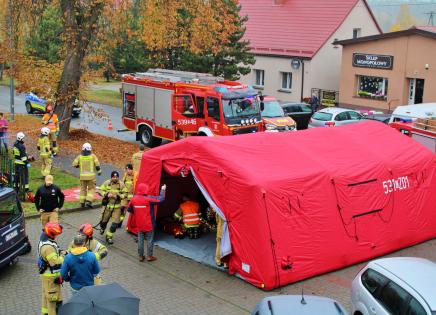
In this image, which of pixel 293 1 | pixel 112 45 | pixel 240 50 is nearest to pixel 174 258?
pixel 112 45

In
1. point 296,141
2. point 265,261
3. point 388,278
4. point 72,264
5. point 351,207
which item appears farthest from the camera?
point 296,141

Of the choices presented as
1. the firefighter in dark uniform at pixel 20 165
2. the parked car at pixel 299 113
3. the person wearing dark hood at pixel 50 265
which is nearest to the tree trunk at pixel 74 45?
the firefighter in dark uniform at pixel 20 165

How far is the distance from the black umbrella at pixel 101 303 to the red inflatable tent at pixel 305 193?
13.9 feet

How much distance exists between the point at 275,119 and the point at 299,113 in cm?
575

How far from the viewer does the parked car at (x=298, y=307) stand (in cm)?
695

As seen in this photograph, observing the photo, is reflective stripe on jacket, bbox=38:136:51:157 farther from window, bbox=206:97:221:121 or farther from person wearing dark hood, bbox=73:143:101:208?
window, bbox=206:97:221:121

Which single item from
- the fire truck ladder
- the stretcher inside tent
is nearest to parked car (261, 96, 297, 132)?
the fire truck ladder

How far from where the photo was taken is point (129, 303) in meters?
7.10

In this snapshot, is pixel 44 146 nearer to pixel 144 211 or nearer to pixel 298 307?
pixel 144 211

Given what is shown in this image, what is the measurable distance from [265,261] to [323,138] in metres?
3.99

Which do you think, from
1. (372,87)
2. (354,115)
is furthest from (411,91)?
(354,115)

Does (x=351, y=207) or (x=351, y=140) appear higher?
(x=351, y=140)

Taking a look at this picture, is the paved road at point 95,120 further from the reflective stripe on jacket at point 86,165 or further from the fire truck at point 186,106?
the reflective stripe on jacket at point 86,165

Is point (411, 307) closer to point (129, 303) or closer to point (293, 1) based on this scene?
point (129, 303)
